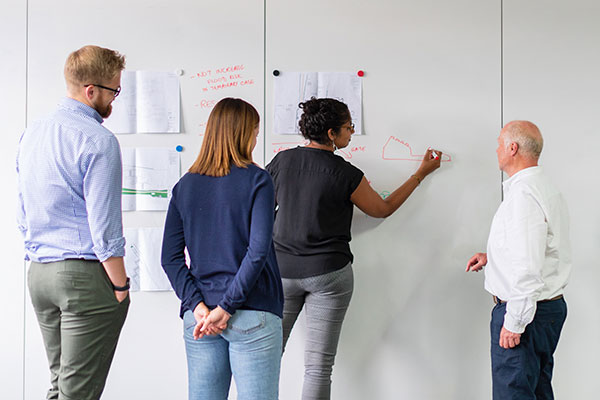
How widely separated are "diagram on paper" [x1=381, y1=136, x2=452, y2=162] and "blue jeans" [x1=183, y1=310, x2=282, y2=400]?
49.5 inches

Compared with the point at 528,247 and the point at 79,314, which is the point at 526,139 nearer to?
the point at 528,247

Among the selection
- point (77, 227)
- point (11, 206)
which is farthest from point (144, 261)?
point (77, 227)

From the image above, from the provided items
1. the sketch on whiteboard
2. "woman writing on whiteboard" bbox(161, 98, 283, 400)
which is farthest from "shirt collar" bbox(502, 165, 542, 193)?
"woman writing on whiteboard" bbox(161, 98, 283, 400)

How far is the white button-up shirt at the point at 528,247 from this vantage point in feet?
6.00

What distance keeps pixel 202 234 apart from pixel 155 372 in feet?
4.35

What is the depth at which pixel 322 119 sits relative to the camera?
7.38 feet

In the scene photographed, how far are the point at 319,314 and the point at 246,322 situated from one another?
2.24 feet

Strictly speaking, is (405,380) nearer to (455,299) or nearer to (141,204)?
(455,299)

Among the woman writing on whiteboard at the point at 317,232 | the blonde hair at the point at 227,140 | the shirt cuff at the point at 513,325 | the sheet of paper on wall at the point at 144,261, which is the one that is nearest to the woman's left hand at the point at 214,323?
the blonde hair at the point at 227,140

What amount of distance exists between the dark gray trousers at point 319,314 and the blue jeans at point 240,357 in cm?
57

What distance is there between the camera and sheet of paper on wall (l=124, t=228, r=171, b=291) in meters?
2.61

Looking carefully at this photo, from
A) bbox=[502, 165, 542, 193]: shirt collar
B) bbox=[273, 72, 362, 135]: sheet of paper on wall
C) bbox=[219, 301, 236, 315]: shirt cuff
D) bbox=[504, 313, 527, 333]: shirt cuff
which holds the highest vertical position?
bbox=[273, 72, 362, 135]: sheet of paper on wall

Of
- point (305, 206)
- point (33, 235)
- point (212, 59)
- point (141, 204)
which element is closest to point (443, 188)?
point (305, 206)

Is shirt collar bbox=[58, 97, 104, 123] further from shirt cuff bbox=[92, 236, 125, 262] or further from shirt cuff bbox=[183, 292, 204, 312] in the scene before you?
shirt cuff bbox=[183, 292, 204, 312]
